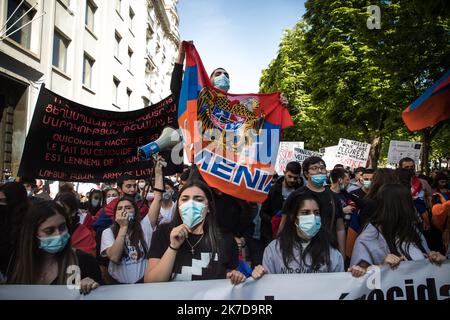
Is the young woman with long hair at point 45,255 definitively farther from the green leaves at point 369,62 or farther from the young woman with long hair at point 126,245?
the green leaves at point 369,62

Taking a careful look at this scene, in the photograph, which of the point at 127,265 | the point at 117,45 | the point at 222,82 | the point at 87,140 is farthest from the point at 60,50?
the point at 127,265

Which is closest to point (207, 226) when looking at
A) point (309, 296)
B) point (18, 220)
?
point (309, 296)

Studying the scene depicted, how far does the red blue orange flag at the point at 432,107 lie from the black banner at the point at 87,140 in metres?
2.83

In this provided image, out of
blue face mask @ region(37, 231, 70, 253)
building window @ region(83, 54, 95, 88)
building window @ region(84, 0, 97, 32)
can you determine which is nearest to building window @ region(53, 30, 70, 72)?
building window @ region(83, 54, 95, 88)

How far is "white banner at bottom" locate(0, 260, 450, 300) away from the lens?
8.61 feet

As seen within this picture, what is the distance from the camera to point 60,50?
1445cm

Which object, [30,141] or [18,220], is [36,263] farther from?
[30,141]

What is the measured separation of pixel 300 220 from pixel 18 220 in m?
2.26

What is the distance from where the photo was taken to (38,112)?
4.28 m

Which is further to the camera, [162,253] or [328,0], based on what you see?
[328,0]

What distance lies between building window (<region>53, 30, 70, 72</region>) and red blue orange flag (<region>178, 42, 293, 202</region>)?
11552 mm

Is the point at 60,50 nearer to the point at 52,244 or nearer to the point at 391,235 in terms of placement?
the point at 52,244

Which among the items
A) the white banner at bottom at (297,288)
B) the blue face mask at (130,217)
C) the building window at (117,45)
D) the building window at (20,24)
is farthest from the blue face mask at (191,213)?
the building window at (117,45)

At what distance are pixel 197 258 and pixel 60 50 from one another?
44.9ft
